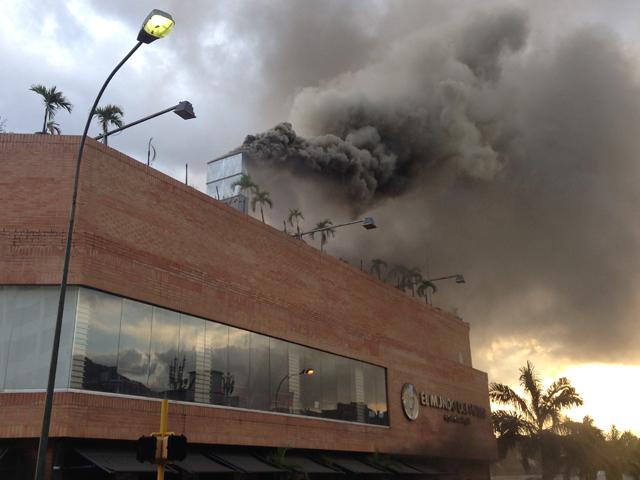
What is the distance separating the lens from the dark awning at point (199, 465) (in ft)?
57.4

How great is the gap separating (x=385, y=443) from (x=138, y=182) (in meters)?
17.0

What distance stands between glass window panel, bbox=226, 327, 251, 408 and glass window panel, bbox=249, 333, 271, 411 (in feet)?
0.91

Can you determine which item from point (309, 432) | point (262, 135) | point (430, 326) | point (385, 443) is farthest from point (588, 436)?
point (262, 135)

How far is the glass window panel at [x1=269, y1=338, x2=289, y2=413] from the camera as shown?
23.0 m

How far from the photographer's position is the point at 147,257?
19000mm

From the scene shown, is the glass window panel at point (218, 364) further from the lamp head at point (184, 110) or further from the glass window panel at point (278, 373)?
the lamp head at point (184, 110)

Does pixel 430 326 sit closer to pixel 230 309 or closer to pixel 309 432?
pixel 309 432

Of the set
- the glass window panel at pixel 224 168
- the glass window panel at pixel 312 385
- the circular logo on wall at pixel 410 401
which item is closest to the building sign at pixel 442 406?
the circular logo on wall at pixel 410 401

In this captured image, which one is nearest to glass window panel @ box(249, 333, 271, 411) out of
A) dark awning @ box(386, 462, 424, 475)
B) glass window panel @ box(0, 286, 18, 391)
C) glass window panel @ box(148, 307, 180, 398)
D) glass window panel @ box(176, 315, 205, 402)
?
glass window panel @ box(176, 315, 205, 402)

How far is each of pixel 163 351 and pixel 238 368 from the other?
10.9ft

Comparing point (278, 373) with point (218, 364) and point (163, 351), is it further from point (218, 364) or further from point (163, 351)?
point (163, 351)

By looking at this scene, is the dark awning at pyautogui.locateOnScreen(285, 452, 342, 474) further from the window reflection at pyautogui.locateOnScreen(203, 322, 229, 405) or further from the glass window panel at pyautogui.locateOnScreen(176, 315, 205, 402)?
the glass window panel at pyautogui.locateOnScreen(176, 315, 205, 402)

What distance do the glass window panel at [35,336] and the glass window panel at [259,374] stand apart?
7209 mm

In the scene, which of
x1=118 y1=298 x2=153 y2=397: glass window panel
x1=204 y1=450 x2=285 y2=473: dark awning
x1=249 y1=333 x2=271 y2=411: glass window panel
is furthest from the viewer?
x1=249 y1=333 x2=271 y2=411: glass window panel
